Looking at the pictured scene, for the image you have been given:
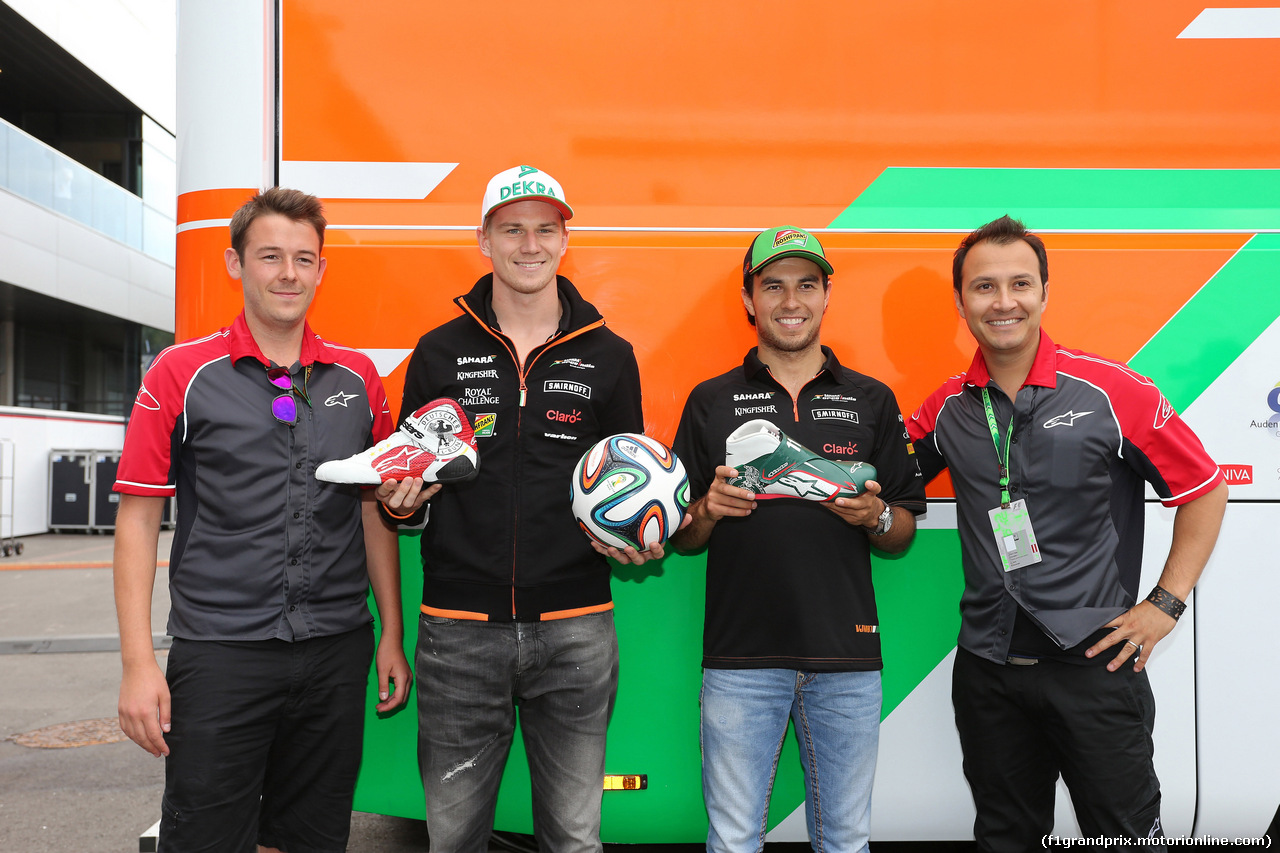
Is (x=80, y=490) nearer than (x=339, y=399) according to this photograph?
No

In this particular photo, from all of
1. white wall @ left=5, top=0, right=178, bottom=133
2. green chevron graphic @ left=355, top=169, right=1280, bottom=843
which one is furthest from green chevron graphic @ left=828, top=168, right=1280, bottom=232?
white wall @ left=5, top=0, right=178, bottom=133

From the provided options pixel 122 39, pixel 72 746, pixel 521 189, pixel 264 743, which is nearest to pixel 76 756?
pixel 72 746

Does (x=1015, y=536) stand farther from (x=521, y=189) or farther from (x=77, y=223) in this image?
(x=77, y=223)

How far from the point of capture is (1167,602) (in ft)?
7.47

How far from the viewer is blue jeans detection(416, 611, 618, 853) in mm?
2229

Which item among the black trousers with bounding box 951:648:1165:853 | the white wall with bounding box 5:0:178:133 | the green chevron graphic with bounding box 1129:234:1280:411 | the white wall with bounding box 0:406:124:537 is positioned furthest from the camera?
the white wall with bounding box 5:0:178:133

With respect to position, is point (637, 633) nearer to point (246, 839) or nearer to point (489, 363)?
point (489, 363)

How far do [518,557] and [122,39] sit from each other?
1994 cm

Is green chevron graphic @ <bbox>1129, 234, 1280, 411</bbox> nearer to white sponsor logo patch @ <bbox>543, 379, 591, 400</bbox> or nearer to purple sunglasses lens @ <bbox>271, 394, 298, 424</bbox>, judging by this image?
white sponsor logo patch @ <bbox>543, 379, 591, 400</bbox>

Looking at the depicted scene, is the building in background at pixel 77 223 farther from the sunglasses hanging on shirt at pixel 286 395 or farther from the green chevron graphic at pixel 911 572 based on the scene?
the green chevron graphic at pixel 911 572

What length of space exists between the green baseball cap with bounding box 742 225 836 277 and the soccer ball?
2.15 feet

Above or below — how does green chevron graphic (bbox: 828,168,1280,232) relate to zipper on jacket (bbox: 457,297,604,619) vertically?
above

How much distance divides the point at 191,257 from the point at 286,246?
54 cm

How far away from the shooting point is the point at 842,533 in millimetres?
2393
